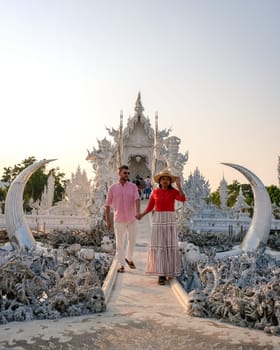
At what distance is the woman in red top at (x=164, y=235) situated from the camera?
597cm

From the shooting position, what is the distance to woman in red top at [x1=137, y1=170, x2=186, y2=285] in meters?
5.97

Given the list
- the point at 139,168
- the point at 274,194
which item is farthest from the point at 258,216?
the point at 274,194

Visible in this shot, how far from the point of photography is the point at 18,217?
9.38 metres

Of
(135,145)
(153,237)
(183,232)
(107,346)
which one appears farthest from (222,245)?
(135,145)

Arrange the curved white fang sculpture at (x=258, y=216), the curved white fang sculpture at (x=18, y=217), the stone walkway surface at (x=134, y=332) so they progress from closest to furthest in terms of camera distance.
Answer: the stone walkway surface at (x=134, y=332)
the curved white fang sculpture at (x=18, y=217)
the curved white fang sculpture at (x=258, y=216)

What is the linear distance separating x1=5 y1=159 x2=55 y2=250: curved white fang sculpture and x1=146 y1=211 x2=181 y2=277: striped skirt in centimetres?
380

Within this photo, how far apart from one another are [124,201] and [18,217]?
11.6ft

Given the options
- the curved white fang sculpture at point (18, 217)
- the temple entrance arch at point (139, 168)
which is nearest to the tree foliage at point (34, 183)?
the temple entrance arch at point (139, 168)

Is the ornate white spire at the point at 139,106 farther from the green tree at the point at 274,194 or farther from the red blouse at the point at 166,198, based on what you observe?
the red blouse at the point at 166,198

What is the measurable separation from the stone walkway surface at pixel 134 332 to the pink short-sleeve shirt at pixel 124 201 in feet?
5.93

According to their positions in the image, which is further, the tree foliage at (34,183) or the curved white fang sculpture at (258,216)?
the tree foliage at (34,183)

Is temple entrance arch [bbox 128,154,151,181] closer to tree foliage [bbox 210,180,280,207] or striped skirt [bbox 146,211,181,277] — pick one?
tree foliage [bbox 210,180,280,207]

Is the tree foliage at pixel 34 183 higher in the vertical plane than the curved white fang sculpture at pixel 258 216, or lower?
higher

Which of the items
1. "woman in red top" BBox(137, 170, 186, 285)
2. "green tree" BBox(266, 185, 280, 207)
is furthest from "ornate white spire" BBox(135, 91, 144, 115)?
"woman in red top" BBox(137, 170, 186, 285)
